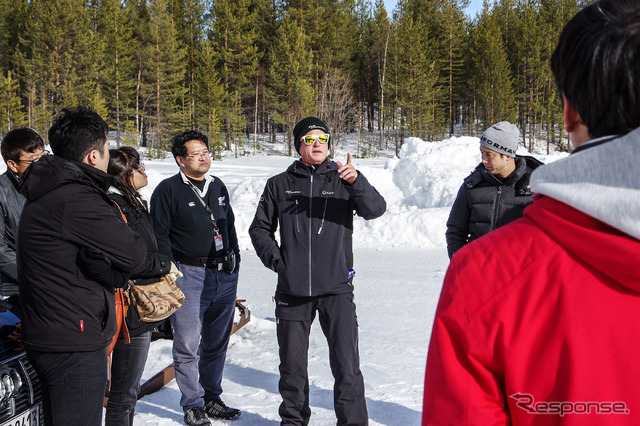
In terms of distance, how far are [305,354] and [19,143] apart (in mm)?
2704

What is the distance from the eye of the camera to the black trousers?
330cm

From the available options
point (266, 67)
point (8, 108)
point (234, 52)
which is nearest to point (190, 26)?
point (234, 52)

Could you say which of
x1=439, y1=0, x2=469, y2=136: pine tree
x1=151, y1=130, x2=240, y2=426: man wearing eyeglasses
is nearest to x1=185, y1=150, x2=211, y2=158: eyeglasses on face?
x1=151, y1=130, x2=240, y2=426: man wearing eyeglasses

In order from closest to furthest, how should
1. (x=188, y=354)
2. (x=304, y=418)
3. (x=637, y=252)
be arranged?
(x=637, y=252) < (x=304, y=418) < (x=188, y=354)

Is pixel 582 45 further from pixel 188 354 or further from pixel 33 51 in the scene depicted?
pixel 33 51

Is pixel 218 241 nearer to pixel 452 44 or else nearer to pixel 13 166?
pixel 13 166

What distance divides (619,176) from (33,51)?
44.8 meters

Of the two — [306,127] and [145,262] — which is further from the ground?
[306,127]

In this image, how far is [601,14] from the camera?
2.61 feet

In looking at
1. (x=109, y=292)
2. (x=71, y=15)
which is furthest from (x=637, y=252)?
(x=71, y=15)

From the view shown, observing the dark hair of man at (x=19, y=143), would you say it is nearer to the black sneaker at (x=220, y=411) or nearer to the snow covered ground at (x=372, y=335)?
the snow covered ground at (x=372, y=335)

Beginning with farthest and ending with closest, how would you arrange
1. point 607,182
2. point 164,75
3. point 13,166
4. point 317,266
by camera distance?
point 164,75, point 13,166, point 317,266, point 607,182

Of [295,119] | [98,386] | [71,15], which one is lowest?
[98,386]

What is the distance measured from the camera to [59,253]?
220 centimetres
